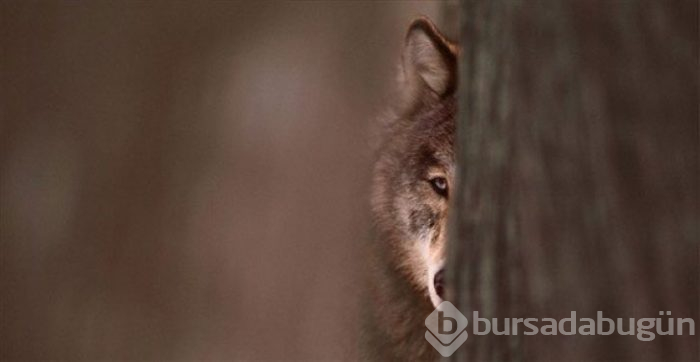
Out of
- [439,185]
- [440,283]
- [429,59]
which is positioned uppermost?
[429,59]

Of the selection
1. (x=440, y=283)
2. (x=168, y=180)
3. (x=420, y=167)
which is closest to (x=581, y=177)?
(x=440, y=283)

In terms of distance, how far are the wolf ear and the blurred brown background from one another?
271 mm

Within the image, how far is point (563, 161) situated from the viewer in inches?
10.7

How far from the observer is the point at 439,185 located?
1.12 meters

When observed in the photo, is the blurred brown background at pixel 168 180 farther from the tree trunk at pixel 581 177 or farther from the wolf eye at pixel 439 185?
the tree trunk at pixel 581 177

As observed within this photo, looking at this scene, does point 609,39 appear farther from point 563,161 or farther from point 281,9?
point 281,9

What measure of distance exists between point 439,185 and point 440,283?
0.44ft

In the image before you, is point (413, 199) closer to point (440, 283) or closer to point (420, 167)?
point (420, 167)

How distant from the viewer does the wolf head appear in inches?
44.1

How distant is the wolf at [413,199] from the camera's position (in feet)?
3.71

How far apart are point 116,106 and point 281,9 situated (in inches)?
13.1

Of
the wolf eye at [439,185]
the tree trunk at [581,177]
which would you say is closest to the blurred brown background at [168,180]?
the wolf eye at [439,185]

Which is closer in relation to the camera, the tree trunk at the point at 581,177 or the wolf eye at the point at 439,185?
the tree trunk at the point at 581,177

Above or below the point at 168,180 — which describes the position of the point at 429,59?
above
